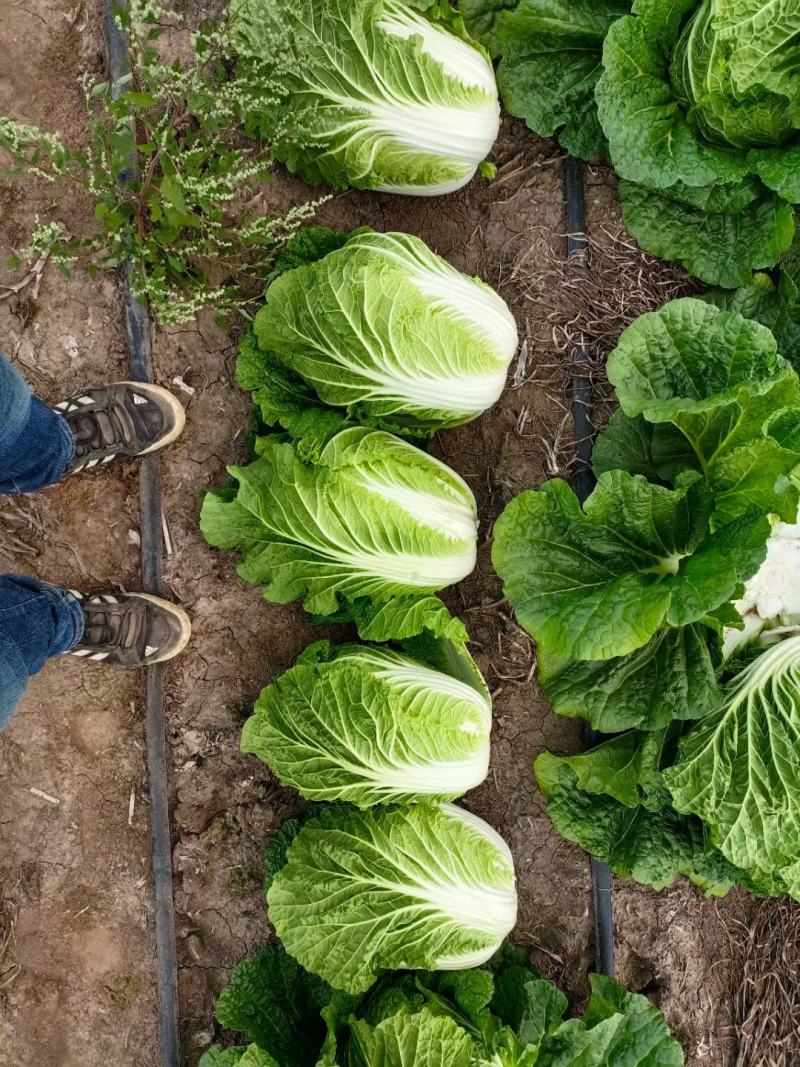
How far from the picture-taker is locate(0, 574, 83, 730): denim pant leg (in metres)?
2.92

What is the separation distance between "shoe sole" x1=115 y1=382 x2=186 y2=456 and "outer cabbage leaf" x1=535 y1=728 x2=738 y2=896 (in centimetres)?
202

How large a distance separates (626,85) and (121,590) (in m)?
2.87

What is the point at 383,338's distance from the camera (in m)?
3.10

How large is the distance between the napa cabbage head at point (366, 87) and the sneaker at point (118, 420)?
3.56ft

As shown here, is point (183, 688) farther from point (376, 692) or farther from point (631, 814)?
point (631, 814)

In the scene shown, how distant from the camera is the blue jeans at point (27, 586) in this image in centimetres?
285

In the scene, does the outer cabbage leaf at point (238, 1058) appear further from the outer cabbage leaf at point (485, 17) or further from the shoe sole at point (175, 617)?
the outer cabbage leaf at point (485, 17)

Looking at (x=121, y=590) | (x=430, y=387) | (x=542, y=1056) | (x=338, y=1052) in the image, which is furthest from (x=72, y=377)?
(x=542, y=1056)

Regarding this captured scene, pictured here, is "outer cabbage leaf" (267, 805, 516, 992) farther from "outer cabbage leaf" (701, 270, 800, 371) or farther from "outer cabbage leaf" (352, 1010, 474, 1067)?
"outer cabbage leaf" (701, 270, 800, 371)

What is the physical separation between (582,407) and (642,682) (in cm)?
120

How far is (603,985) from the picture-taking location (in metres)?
3.60

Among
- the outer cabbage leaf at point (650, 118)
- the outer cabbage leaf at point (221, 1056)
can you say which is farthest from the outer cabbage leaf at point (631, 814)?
the outer cabbage leaf at point (650, 118)

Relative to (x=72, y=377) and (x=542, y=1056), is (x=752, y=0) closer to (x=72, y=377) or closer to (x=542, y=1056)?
(x=72, y=377)

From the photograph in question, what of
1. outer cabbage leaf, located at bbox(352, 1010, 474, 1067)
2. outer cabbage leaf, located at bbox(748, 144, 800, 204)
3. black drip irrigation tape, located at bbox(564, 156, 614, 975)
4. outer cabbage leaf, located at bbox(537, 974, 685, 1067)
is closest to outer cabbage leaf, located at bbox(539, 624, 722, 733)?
black drip irrigation tape, located at bbox(564, 156, 614, 975)
